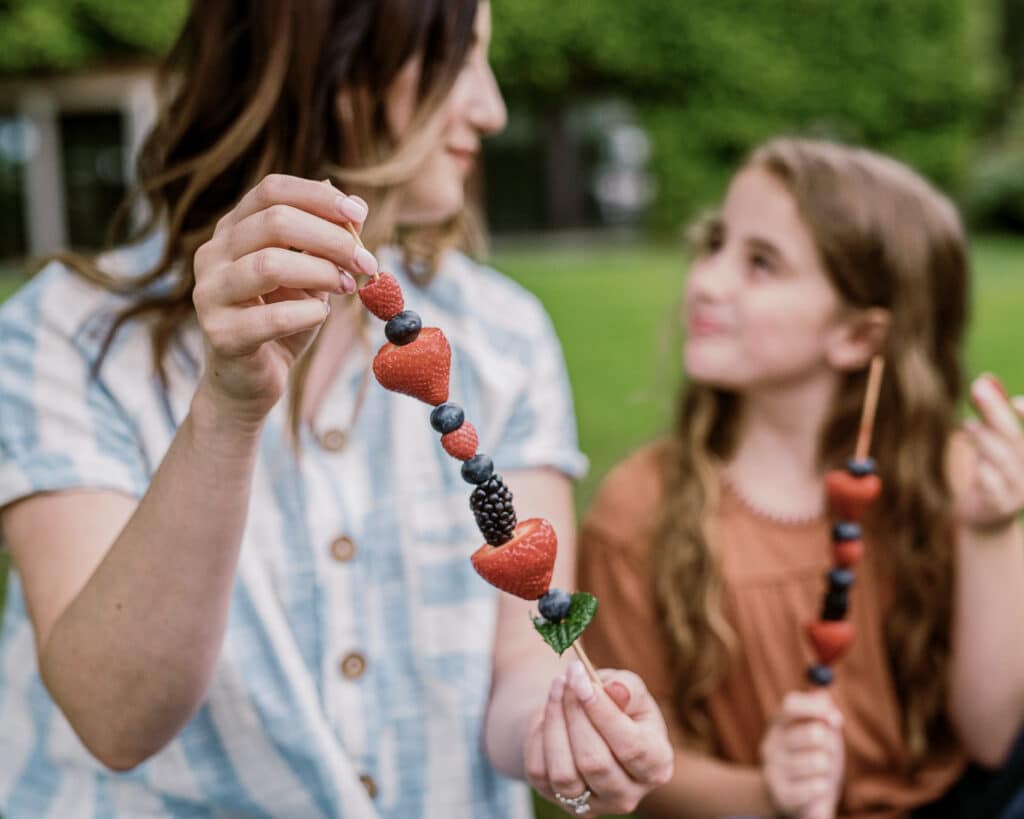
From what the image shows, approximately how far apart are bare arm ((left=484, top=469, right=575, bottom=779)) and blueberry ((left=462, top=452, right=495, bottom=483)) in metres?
0.62

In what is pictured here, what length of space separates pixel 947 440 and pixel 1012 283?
35.3 feet

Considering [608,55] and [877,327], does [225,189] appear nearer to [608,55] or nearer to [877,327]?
[877,327]

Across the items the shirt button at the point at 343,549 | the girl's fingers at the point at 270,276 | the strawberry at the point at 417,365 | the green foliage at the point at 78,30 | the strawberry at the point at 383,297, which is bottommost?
the green foliage at the point at 78,30

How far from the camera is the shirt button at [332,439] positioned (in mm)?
1945

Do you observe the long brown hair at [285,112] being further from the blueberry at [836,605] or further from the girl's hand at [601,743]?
the blueberry at [836,605]

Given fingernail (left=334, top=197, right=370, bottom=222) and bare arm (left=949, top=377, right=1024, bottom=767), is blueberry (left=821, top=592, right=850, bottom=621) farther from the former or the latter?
fingernail (left=334, top=197, right=370, bottom=222)

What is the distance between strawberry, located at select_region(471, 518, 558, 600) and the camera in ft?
4.49

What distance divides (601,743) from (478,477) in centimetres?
38

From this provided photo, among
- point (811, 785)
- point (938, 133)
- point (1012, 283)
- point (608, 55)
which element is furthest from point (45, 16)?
point (811, 785)

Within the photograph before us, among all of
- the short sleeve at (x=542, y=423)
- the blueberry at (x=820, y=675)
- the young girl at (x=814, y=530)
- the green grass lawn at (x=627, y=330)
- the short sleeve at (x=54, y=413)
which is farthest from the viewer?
the green grass lawn at (x=627, y=330)

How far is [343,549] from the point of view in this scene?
1.89 m

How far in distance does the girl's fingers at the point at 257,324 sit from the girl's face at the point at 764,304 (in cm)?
138

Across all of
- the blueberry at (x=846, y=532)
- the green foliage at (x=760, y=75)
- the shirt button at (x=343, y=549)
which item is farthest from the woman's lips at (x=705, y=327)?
the green foliage at (x=760, y=75)

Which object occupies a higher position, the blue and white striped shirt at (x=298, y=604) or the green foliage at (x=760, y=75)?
the blue and white striped shirt at (x=298, y=604)
